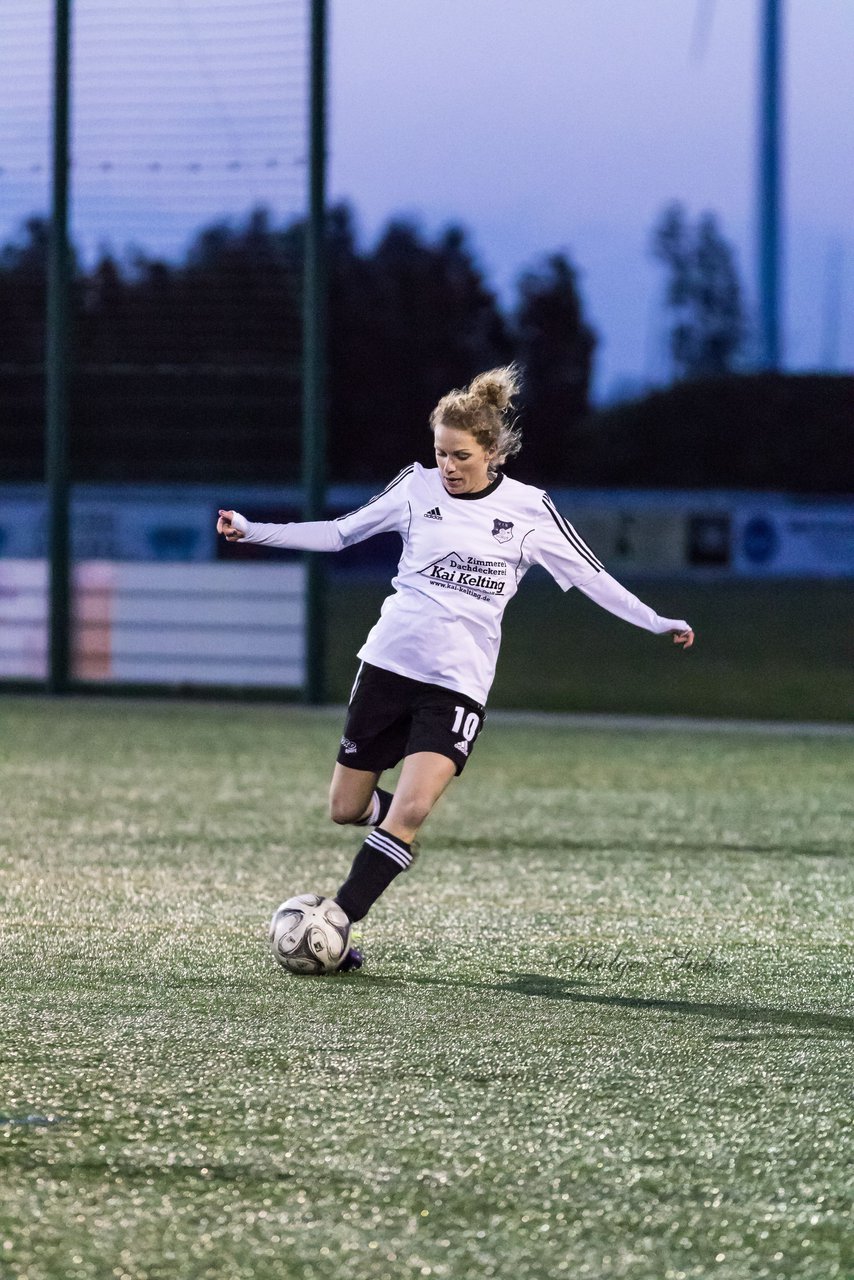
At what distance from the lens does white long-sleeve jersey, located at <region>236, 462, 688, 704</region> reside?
17.3 ft

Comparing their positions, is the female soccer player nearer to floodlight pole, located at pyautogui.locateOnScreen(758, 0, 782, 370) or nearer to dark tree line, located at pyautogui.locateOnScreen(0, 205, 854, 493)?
dark tree line, located at pyautogui.locateOnScreen(0, 205, 854, 493)

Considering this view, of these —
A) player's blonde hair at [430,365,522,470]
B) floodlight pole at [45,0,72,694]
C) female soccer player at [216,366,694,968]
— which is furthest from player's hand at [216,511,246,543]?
floodlight pole at [45,0,72,694]

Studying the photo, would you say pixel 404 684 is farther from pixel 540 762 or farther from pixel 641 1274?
pixel 540 762

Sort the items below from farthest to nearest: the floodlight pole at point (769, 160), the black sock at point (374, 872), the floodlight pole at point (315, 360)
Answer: the floodlight pole at point (769, 160), the floodlight pole at point (315, 360), the black sock at point (374, 872)

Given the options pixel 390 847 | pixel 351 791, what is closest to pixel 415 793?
pixel 390 847

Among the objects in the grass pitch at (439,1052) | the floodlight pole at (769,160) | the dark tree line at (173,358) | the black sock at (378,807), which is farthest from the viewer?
the floodlight pole at (769,160)

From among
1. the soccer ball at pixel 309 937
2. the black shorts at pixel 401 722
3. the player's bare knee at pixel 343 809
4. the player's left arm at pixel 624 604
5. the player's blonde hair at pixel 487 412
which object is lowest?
the soccer ball at pixel 309 937

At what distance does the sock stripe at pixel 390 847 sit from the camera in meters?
5.09

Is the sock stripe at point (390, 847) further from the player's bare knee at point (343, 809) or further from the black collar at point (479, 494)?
the black collar at point (479, 494)

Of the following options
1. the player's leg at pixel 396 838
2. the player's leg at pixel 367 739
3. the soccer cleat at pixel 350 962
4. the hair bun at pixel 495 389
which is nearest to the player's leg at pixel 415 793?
the player's leg at pixel 396 838

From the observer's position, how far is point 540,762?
10281 mm

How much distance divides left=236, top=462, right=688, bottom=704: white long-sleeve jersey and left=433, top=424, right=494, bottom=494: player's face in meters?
0.07

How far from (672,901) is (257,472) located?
805 cm

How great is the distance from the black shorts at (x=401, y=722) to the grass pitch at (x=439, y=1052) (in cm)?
54
